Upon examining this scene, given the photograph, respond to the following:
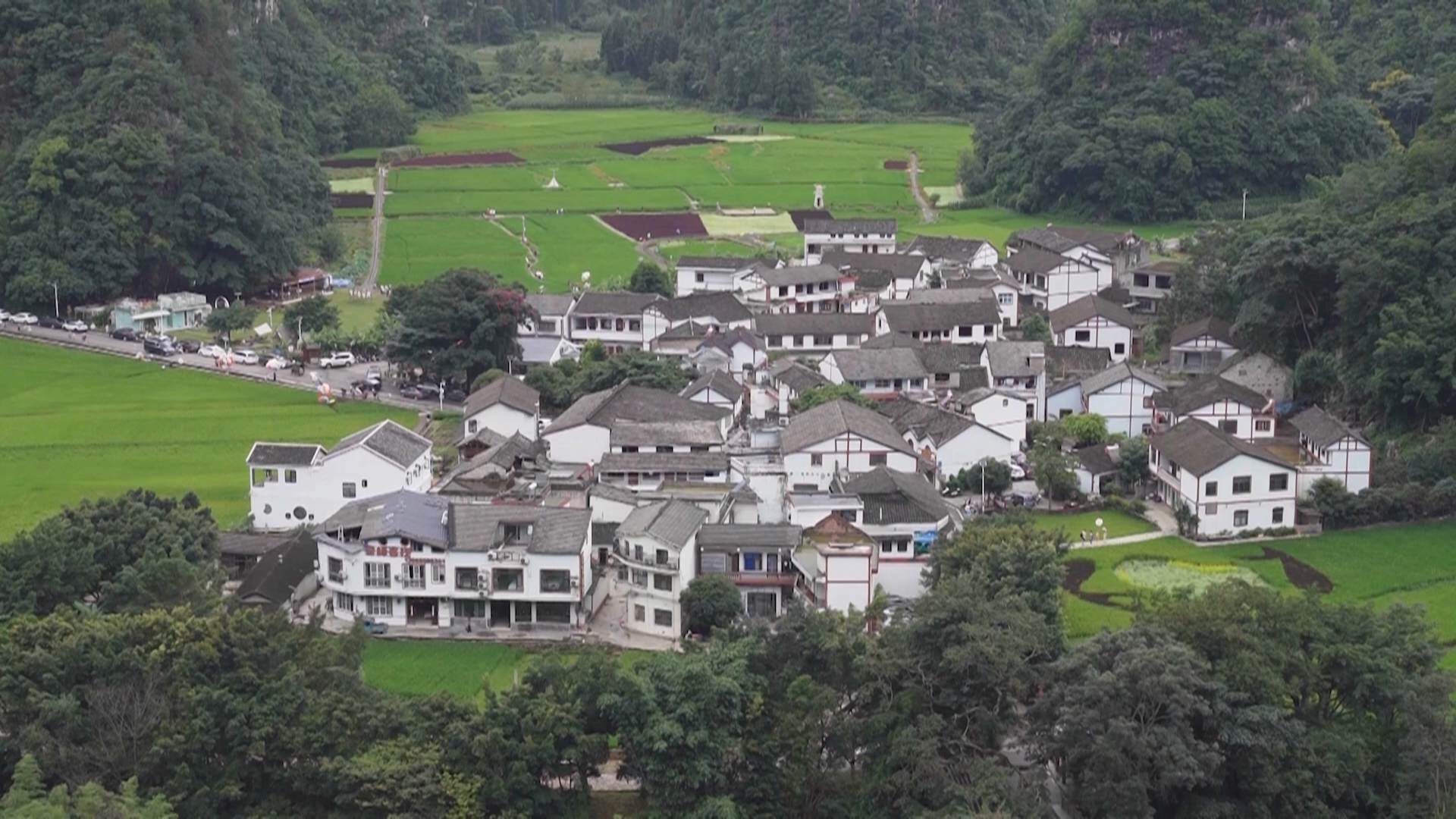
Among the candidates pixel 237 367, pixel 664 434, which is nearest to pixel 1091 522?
pixel 664 434

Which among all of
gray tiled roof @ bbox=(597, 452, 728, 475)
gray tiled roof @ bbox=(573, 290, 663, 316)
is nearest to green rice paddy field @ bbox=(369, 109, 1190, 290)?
gray tiled roof @ bbox=(573, 290, 663, 316)

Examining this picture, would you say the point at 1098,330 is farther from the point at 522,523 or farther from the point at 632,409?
the point at 522,523

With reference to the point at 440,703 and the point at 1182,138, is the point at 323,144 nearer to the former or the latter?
the point at 1182,138

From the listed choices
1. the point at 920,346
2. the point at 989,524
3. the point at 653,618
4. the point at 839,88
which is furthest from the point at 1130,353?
the point at 839,88

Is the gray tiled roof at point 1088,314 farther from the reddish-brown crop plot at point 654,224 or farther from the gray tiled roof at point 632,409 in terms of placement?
the reddish-brown crop plot at point 654,224

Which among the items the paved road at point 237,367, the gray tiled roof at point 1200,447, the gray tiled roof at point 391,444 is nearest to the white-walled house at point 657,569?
the gray tiled roof at point 391,444
